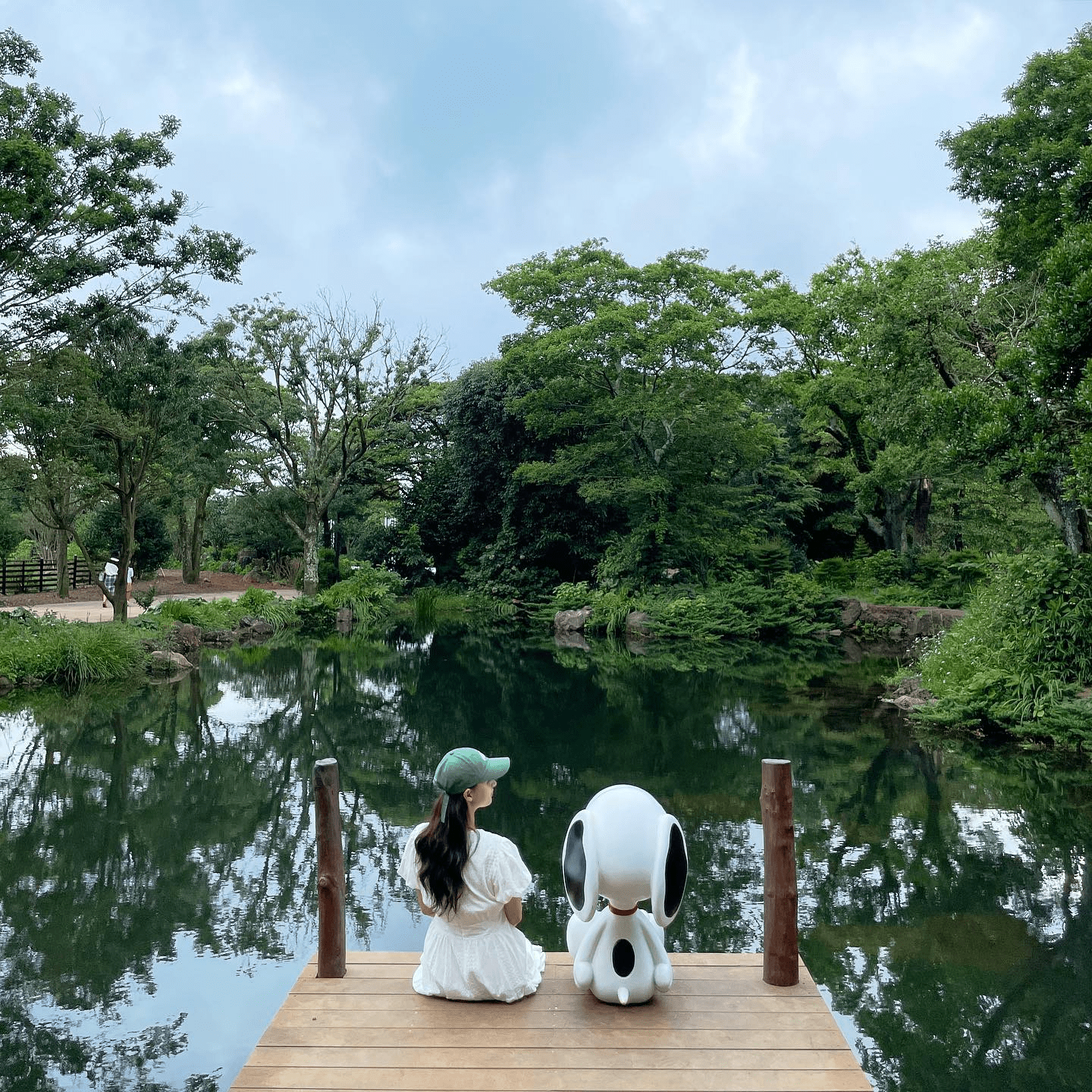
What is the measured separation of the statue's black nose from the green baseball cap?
0.75m

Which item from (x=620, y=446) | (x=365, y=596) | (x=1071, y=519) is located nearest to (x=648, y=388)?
(x=620, y=446)

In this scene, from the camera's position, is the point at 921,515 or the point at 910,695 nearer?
the point at 910,695

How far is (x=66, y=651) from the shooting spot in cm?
1350

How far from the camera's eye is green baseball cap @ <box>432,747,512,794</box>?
10.9 ft

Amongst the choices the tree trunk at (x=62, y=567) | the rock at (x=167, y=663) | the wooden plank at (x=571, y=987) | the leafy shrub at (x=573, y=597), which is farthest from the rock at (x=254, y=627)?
the wooden plank at (x=571, y=987)

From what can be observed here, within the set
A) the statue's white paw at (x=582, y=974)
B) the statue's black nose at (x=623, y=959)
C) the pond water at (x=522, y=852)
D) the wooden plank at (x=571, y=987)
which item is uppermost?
the statue's black nose at (x=623, y=959)

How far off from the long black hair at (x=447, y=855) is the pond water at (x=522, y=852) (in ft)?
5.10

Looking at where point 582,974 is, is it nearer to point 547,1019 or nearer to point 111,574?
point 547,1019

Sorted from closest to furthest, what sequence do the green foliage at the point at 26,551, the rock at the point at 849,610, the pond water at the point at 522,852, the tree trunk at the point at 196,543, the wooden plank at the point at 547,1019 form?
the wooden plank at the point at 547,1019 < the pond water at the point at 522,852 < the rock at the point at 849,610 < the tree trunk at the point at 196,543 < the green foliage at the point at 26,551

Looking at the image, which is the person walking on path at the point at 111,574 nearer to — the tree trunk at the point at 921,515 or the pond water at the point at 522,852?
the pond water at the point at 522,852

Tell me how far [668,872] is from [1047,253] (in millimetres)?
8770

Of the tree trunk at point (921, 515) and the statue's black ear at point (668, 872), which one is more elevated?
the tree trunk at point (921, 515)

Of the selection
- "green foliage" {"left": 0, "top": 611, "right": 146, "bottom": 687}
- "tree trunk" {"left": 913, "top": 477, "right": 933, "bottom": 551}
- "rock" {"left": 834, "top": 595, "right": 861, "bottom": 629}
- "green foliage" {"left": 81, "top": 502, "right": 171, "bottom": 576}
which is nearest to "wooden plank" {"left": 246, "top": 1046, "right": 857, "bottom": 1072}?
"green foliage" {"left": 0, "top": 611, "right": 146, "bottom": 687}

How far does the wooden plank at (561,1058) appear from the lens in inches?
116
